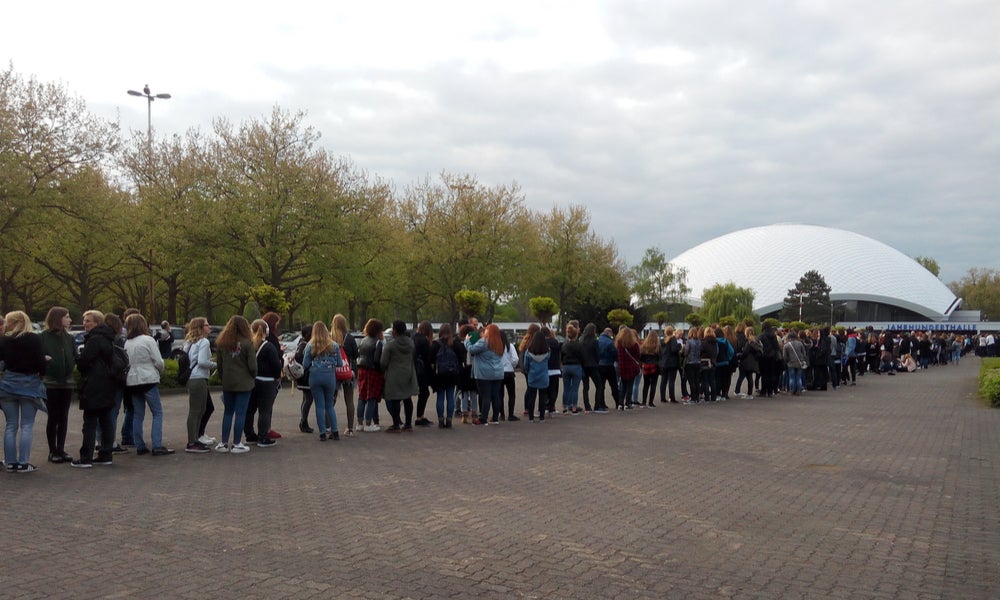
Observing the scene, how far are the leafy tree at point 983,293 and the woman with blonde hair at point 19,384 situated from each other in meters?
119

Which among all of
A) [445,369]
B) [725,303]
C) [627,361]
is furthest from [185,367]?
[725,303]

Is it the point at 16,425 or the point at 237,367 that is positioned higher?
the point at 237,367

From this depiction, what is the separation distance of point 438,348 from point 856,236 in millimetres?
103660

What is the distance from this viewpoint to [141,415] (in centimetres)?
1002

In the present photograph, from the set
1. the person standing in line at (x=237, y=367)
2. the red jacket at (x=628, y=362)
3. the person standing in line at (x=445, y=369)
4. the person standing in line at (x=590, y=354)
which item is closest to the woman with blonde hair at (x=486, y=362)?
the person standing in line at (x=445, y=369)

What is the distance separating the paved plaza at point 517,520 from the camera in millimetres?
5066

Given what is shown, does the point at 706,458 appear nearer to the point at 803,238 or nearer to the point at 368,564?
the point at 368,564

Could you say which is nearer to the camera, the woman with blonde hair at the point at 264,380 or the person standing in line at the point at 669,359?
the woman with blonde hair at the point at 264,380

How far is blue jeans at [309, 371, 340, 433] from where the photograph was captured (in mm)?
11094

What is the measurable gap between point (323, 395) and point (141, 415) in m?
2.29

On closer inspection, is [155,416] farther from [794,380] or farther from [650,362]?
[794,380]

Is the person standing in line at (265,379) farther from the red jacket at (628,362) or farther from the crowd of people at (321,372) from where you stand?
the red jacket at (628,362)

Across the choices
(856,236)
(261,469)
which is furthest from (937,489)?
(856,236)

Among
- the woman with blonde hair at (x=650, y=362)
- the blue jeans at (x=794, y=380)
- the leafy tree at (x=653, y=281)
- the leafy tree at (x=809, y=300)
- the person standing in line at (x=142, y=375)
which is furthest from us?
the leafy tree at (x=809, y=300)
